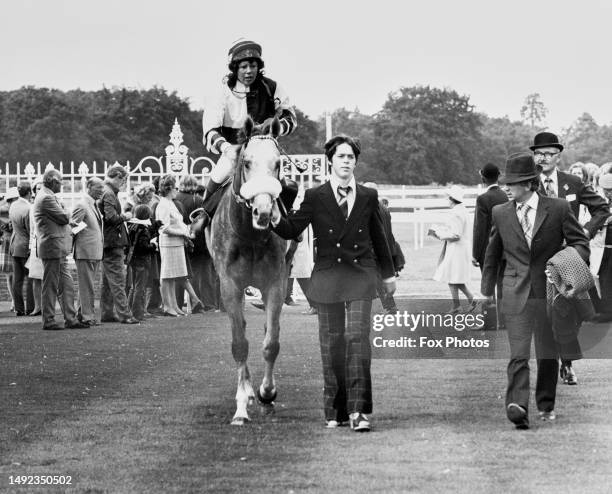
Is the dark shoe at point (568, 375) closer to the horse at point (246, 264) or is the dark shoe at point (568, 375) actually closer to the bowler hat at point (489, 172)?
the horse at point (246, 264)

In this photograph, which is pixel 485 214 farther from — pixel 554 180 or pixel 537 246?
pixel 537 246

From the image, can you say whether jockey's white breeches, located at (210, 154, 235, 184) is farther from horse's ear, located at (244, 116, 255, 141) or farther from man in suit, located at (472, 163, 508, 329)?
man in suit, located at (472, 163, 508, 329)

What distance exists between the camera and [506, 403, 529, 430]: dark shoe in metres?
9.70

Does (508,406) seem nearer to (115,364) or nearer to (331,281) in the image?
(331,281)

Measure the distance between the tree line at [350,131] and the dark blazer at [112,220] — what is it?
149 ft

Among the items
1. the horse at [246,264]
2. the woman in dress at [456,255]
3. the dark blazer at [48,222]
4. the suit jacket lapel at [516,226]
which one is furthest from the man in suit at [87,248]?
the suit jacket lapel at [516,226]

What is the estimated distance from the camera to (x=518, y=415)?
9.70 metres

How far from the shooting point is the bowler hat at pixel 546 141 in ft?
39.3

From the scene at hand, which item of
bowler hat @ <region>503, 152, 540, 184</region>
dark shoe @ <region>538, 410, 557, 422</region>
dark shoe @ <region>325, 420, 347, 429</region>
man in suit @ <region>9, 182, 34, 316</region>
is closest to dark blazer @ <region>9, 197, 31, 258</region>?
man in suit @ <region>9, 182, 34, 316</region>

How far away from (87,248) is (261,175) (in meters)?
9.90

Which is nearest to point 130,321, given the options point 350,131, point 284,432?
point 284,432

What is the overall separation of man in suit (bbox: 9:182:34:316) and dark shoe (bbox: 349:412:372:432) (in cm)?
1346

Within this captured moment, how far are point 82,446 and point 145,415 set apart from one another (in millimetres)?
1440

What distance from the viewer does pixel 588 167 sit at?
1886cm
